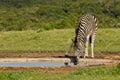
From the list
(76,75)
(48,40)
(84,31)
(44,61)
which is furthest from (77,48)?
(48,40)

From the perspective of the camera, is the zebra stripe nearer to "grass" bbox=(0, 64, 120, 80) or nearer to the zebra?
the zebra

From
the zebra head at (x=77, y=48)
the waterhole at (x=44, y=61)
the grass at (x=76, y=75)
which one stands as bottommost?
the waterhole at (x=44, y=61)

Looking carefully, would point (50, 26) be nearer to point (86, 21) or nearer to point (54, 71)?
point (86, 21)

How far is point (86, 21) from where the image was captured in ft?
66.6

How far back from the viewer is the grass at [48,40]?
83.1 feet

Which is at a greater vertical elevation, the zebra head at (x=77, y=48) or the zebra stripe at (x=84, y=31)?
the zebra stripe at (x=84, y=31)

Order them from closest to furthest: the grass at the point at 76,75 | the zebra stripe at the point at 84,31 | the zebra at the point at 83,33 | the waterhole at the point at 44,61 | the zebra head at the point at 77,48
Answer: the grass at the point at 76,75 → the waterhole at the point at 44,61 → the zebra head at the point at 77,48 → the zebra at the point at 83,33 → the zebra stripe at the point at 84,31

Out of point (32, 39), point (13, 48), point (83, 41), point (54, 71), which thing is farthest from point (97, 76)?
point (32, 39)

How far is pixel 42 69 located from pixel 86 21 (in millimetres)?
5812

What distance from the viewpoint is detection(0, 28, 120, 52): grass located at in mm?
25344

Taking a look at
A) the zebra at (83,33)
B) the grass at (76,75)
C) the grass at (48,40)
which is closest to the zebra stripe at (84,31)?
the zebra at (83,33)

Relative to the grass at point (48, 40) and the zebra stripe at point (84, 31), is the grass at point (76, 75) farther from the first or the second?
the grass at point (48, 40)

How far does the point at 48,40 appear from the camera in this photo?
2667cm

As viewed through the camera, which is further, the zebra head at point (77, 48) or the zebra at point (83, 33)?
the zebra at point (83, 33)
